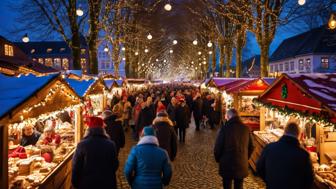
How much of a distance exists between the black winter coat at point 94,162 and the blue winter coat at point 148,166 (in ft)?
1.49

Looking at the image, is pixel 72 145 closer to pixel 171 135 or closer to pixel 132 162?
pixel 171 135

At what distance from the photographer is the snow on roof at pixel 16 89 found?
5.49 meters

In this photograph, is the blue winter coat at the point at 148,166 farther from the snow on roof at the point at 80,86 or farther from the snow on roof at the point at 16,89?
the snow on roof at the point at 80,86

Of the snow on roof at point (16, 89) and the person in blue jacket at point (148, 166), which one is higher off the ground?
the snow on roof at point (16, 89)

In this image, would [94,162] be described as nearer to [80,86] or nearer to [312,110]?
[312,110]

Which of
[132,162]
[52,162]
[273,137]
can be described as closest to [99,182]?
[132,162]

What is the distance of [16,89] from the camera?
21.0ft

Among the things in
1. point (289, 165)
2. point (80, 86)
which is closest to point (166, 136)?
point (289, 165)

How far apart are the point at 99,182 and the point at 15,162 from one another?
3.05 metres

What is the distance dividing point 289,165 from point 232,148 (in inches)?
71.0

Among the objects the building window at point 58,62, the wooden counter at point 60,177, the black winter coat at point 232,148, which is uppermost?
the building window at point 58,62

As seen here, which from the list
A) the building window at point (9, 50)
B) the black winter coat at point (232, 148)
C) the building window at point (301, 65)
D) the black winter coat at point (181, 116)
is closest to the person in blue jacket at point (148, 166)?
the black winter coat at point (232, 148)

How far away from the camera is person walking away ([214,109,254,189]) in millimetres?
6793

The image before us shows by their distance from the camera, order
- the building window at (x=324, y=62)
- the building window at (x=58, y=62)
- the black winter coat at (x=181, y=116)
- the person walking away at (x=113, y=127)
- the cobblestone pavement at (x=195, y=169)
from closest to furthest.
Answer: the cobblestone pavement at (x=195, y=169), the person walking away at (x=113, y=127), the black winter coat at (x=181, y=116), the building window at (x=324, y=62), the building window at (x=58, y=62)
